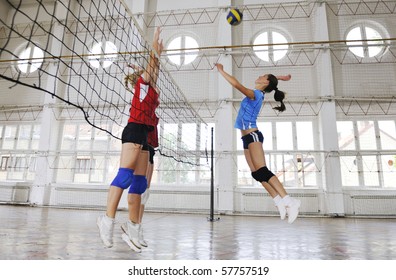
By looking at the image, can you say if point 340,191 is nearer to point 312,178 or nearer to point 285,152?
point 312,178

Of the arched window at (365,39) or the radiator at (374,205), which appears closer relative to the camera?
the radiator at (374,205)

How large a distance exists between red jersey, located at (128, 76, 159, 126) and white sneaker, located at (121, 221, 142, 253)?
88cm

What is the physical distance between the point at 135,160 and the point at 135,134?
0.21 metres

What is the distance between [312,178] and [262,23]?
572 cm

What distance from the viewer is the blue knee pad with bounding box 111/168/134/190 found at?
2088 millimetres

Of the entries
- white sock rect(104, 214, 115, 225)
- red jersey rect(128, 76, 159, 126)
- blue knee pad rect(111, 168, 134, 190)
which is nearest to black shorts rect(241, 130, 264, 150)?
red jersey rect(128, 76, 159, 126)

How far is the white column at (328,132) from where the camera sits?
8281mm

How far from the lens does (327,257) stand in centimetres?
232

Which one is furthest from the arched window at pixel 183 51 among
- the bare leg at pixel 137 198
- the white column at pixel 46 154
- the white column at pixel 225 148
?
the bare leg at pixel 137 198

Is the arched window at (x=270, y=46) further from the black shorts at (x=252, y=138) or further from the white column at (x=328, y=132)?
the black shorts at (x=252, y=138)

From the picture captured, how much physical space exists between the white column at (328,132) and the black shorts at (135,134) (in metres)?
7.67

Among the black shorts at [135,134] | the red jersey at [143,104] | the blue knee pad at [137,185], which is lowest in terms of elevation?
the blue knee pad at [137,185]

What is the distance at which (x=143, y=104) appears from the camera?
2.40 meters

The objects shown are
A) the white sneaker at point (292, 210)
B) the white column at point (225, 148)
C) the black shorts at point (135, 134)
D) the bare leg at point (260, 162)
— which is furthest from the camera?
the white column at point (225, 148)
